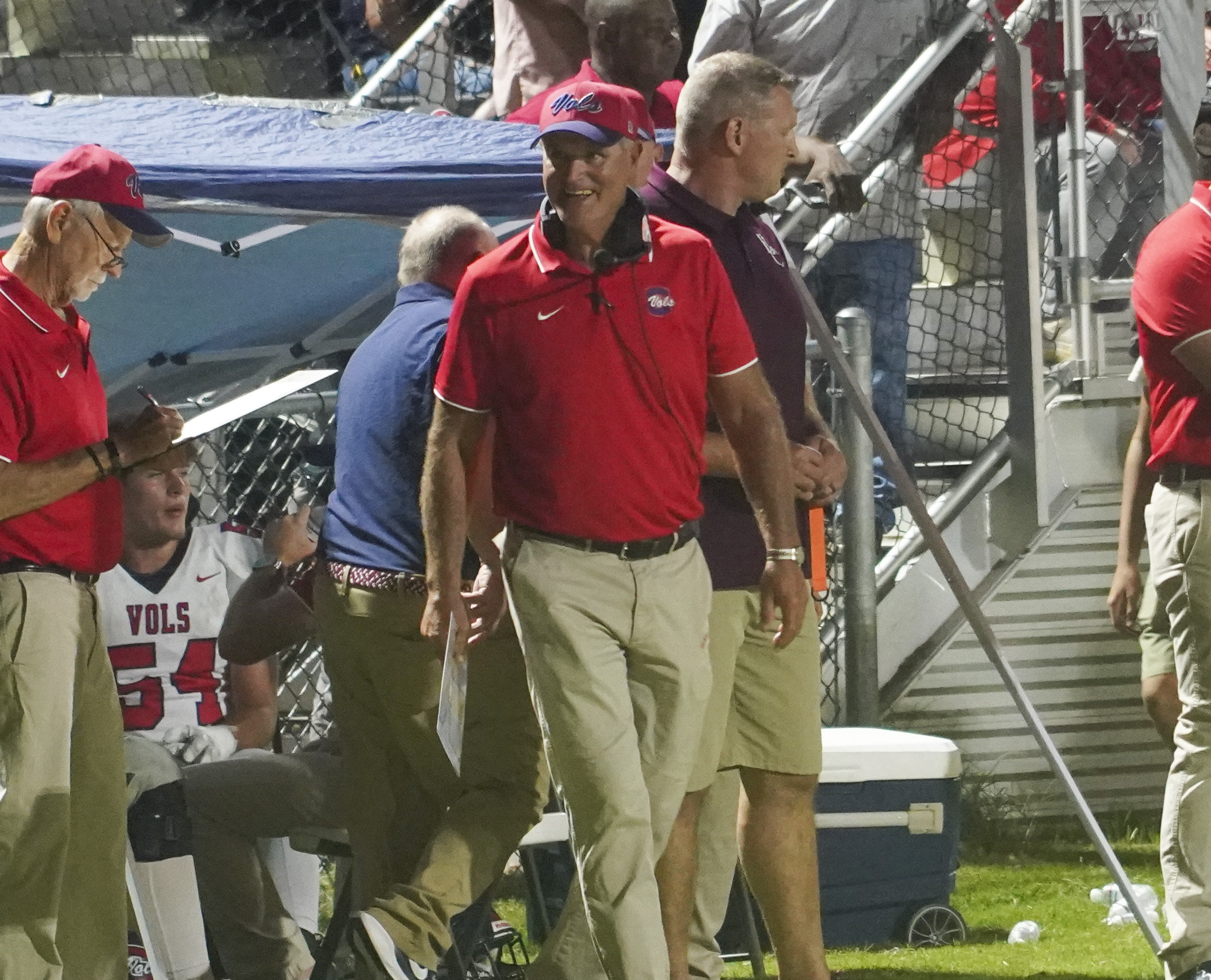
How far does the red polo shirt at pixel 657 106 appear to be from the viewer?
650cm

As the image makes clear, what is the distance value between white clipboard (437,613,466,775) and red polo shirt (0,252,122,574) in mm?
806

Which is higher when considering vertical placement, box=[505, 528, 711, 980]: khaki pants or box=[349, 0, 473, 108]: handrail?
box=[349, 0, 473, 108]: handrail

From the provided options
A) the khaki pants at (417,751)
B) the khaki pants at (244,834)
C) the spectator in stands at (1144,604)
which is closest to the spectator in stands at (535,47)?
the spectator in stands at (1144,604)

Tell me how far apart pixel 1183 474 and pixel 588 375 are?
1715 millimetres

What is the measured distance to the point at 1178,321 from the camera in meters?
4.84

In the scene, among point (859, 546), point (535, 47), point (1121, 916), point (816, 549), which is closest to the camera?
point (816, 549)

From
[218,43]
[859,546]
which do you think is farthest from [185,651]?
[218,43]

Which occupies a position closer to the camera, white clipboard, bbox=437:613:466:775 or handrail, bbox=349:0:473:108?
white clipboard, bbox=437:613:466:775

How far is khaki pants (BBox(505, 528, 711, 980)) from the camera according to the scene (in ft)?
13.0

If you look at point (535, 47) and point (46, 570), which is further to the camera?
point (535, 47)

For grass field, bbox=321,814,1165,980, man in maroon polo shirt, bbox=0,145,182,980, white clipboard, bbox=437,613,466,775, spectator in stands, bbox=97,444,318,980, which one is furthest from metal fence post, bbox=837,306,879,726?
man in maroon polo shirt, bbox=0,145,182,980

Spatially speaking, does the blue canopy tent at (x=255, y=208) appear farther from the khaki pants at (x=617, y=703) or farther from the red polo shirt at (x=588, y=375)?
the khaki pants at (x=617, y=703)

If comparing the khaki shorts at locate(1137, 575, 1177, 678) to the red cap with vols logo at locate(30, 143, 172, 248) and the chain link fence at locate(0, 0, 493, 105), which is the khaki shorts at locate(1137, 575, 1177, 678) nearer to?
the red cap with vols logo at locate(30, 143, 172, 248)

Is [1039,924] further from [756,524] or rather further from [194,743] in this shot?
[194,743]
